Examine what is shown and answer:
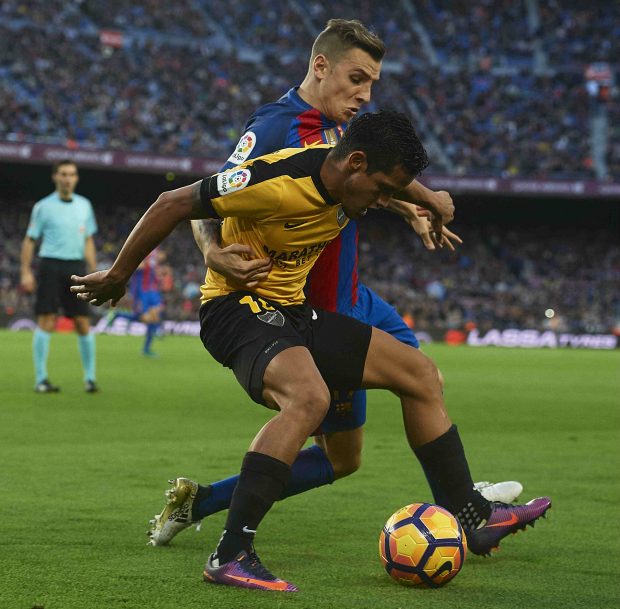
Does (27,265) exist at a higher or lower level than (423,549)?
higher

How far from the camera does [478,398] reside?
12.9 meters

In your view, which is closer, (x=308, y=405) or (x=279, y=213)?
(x=308, y=405)

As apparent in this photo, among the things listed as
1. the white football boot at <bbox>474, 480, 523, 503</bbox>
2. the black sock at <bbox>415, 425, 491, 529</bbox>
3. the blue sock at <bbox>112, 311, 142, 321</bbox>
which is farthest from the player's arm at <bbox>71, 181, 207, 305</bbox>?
the blue sock at <bbox>112, 311, 142, 321</bbox>

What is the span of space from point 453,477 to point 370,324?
0.88 m

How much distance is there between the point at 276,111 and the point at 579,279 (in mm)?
36948

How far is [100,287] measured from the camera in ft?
13.7

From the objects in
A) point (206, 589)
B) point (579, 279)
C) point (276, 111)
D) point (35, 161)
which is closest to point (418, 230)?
point (276, 111)

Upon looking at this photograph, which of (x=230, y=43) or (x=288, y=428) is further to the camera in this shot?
(x=230, y=43)

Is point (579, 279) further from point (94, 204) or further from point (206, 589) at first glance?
point (206, 589)

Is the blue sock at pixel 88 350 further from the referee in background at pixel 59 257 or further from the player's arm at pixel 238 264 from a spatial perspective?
the player's arm at pixel 238 264

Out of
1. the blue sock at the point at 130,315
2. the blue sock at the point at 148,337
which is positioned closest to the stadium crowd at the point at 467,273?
the blue sock at the point at 130,315

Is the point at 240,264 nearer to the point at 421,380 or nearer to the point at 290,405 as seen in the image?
the point at 290,405

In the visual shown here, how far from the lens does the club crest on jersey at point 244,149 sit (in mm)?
4461

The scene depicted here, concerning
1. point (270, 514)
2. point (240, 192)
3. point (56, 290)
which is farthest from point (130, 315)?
point (240, 192)
